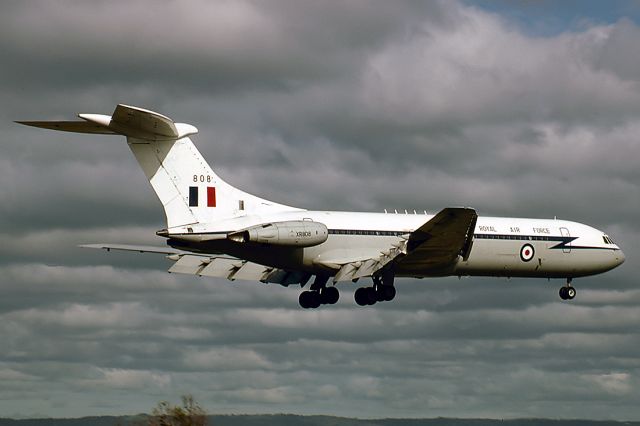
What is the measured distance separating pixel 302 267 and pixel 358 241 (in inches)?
108

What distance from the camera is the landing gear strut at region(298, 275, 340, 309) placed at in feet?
188

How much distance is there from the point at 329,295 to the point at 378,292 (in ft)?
9.08

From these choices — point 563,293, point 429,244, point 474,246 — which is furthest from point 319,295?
point 563,293

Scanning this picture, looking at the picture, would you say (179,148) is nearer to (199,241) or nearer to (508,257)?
(199,241)

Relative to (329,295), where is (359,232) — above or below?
above

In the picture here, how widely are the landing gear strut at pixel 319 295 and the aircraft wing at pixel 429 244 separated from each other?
4203 mm

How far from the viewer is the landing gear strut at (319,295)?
57156mm

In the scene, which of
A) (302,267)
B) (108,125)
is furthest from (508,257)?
(108,125)

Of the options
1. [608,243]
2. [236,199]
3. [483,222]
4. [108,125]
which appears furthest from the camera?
[608,243]

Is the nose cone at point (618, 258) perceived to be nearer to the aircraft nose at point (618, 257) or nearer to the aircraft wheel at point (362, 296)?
the aircraft nose at point (618, 257)

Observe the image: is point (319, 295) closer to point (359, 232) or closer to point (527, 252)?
point (359, 232)

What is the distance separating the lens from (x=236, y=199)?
168 feet

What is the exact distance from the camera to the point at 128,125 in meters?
47.3

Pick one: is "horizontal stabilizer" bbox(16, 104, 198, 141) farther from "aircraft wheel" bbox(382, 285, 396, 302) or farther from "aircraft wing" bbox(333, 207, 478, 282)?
"aircraft wheel" bbox(382, 285, 396, 302)
